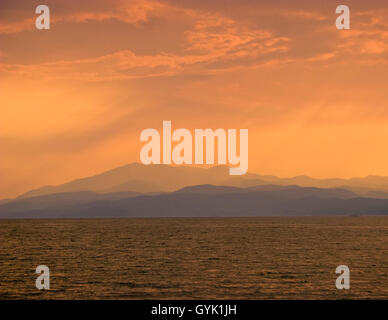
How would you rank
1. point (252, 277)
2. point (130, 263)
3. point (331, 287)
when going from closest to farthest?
point (331, 287), point (252, 277), point (130, 263)

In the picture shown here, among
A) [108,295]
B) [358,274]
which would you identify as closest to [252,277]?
[358,274]

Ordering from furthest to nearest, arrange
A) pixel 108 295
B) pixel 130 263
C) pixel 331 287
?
pixel 130 263 → pixel 331 287 → pixel 108 295

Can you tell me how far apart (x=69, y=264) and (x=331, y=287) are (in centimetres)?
3883

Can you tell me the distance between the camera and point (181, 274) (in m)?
53.7

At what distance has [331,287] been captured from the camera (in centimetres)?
4416
